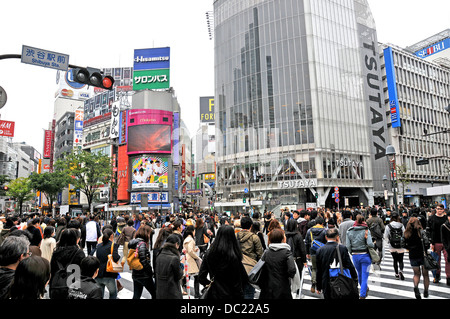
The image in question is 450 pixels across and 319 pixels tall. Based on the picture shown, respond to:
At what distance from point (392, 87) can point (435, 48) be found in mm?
27579

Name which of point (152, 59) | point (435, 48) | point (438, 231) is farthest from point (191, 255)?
point (435, 48)

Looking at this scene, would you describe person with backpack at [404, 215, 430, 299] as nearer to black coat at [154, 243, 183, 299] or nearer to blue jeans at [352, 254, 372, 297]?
blue jeans at [352, 254, 372, 297]

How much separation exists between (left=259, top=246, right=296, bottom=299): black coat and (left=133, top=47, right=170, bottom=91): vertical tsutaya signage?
63.6 metres

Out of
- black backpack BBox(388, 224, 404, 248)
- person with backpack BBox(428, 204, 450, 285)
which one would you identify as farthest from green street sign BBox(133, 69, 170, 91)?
person with backpack BBox(428, 204, 450, 285)

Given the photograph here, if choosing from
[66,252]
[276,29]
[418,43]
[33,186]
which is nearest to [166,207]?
[33,186]

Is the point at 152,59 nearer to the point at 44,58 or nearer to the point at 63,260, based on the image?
the point at 44,58

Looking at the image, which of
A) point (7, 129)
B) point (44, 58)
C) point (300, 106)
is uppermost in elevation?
point (300, 106)

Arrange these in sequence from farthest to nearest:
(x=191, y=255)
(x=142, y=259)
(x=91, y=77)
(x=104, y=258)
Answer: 1. (x=91, y=77)
2. (x=191, y=255)
3. (x=104, y=258)
4. (x=142, y=259)

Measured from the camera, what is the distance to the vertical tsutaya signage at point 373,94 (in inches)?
2108

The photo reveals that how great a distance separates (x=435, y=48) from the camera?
75.1m

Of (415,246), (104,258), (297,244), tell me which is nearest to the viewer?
(104,258)

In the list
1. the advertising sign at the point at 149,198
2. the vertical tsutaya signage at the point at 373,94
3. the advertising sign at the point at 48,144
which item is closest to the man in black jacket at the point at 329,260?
the vertical tsutaya signage at the point at 373,94

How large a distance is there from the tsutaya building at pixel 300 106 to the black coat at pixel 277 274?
4133cm
